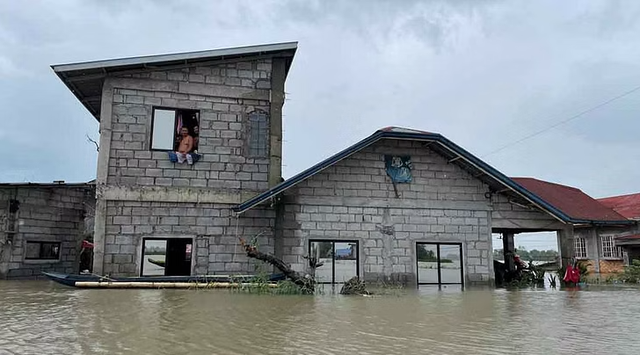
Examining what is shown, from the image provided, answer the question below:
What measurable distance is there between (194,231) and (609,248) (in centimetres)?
2265

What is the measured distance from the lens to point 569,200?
19781mm

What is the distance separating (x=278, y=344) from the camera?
18.1 ft

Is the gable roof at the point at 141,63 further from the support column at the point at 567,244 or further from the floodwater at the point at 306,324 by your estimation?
the support column at the point at 567,244

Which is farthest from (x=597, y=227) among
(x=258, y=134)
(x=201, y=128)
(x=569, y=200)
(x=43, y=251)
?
(x=43, y=251)

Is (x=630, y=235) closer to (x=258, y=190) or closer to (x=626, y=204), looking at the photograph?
(x=626, y=204)

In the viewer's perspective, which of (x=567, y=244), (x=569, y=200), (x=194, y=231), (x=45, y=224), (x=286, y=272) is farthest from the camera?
(x=569, y=200)

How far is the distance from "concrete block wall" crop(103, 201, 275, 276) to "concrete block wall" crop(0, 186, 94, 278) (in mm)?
4350

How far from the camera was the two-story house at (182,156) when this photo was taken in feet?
43.3

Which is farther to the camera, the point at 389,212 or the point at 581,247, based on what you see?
the point at 581,247

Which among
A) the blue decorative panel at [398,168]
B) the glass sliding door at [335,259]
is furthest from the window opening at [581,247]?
the glass sliding door at [335,259]

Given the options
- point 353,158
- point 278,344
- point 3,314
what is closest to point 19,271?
point 3,314

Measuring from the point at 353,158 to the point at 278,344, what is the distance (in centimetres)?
920

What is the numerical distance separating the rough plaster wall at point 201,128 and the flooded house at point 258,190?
0.03m

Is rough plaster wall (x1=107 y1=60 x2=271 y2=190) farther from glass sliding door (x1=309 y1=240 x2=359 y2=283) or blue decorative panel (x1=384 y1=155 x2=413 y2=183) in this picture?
blue decorative panel (x1=384 y1=155 x2=413 y2=183)
